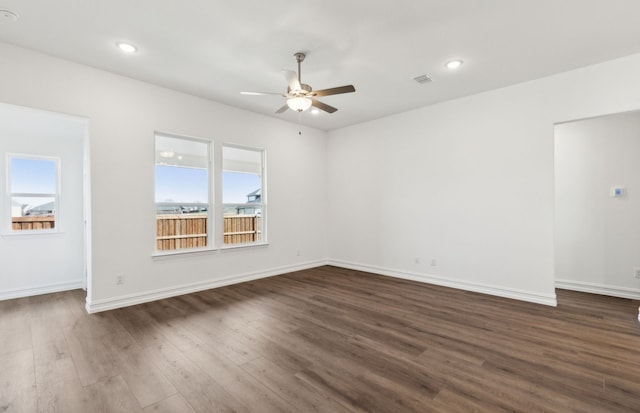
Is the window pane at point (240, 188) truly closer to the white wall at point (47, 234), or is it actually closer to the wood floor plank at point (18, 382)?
the white wall at point (47, 234)

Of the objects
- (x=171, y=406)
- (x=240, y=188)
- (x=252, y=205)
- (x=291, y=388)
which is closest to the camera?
(x=171, y=406)

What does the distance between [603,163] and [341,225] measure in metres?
4.41

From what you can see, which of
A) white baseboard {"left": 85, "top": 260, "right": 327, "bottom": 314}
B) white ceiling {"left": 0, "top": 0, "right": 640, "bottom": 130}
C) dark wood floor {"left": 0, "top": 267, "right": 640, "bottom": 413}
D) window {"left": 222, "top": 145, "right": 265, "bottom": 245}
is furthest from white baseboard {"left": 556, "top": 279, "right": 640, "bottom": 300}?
window {"left": 222, "top": 145, "right": 265, "bottom": 245}

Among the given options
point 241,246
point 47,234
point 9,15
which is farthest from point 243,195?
point 9,15

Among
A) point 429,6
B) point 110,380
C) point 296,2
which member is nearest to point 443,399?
point 110,380

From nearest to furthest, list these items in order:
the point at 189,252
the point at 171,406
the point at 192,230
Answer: the point at 171,406 → the point at 189,252 → the point at 192,230

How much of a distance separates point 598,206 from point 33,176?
8765 millimetres

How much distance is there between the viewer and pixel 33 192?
4730mm

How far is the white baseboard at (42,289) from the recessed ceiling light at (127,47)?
387cm

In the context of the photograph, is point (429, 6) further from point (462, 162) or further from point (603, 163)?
point (603, 163)

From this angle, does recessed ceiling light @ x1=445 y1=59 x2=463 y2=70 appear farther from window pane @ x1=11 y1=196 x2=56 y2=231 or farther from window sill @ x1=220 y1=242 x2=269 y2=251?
window pane @ x1=11 y1=196 x2=56 y2=231

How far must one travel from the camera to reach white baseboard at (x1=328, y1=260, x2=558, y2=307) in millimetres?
3988

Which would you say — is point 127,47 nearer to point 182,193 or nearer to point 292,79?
point 292,79

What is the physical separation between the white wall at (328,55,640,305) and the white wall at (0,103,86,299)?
4827 millimetres
